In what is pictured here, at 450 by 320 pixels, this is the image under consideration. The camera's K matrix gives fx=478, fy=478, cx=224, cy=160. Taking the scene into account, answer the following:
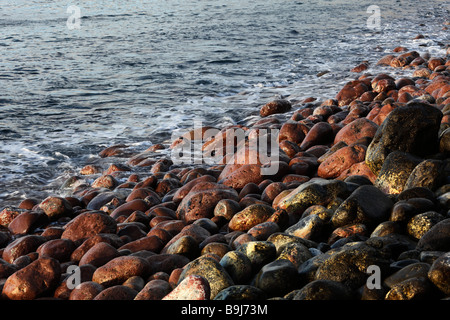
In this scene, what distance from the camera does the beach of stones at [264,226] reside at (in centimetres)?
248

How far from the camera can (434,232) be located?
2658mm

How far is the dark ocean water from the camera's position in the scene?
25.4 ft

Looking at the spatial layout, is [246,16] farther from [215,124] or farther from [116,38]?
[215,124]

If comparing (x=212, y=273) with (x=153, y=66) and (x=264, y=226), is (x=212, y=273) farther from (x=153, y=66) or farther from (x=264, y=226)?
(x=153, y=66)

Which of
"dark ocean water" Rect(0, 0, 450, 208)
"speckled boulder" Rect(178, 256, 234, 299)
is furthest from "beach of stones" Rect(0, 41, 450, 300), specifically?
"dark ocean water" Rect(0, 0, 450, 208)

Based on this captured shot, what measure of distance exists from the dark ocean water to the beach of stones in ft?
5.17

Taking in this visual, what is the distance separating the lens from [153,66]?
1209 cm

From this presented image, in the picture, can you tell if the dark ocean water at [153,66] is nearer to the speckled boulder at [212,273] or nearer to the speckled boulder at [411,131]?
the speckled boulder at [212,273]

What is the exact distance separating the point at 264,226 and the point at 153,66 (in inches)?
367

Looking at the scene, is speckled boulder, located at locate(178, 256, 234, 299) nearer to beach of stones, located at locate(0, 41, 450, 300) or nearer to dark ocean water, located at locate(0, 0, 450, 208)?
beach of stones, located at locate(0, 41, 450, 300)

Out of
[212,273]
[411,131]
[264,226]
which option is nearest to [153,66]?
[411,131]

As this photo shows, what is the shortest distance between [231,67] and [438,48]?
5535mm

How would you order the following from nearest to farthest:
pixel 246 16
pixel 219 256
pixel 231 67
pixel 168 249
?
pixel 219 256, pixel 168 249, pixel 231 67, pixel 246 16
